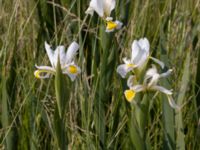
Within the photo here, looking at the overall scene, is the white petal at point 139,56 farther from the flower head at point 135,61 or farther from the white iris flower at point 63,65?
the white iris flower at point 63,65

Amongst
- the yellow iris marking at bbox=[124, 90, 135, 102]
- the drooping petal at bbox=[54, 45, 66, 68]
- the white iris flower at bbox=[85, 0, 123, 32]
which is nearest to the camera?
the yellow iris marking at bbox=[124, 90, 135, 102]

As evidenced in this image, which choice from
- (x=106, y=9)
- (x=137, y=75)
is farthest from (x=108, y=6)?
(x=137, y=75)

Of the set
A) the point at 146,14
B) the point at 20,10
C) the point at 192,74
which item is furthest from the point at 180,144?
the point at 20,10

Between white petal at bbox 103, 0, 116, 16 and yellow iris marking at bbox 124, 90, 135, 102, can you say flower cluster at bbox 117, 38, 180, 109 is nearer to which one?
yellow iris marking at bbox 124, 90, 135, 102

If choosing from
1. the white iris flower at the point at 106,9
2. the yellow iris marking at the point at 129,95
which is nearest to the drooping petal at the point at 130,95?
the yellow iris marking at the point at 129,95

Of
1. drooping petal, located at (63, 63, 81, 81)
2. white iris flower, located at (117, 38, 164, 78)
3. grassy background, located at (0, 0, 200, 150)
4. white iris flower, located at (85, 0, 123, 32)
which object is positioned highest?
white iris flower, located at (85, 0, 123, 32)

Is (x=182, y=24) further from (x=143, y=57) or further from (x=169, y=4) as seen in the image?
(x=143, y=57)

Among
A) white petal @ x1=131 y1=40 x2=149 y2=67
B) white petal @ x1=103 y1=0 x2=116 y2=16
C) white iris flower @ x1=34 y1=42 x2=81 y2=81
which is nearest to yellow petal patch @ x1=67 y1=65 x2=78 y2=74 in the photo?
white iris flower @ x1=34 y1=42 x2=81 y2=81

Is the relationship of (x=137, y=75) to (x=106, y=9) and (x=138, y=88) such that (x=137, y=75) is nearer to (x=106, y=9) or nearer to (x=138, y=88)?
(x=138, y=88)
